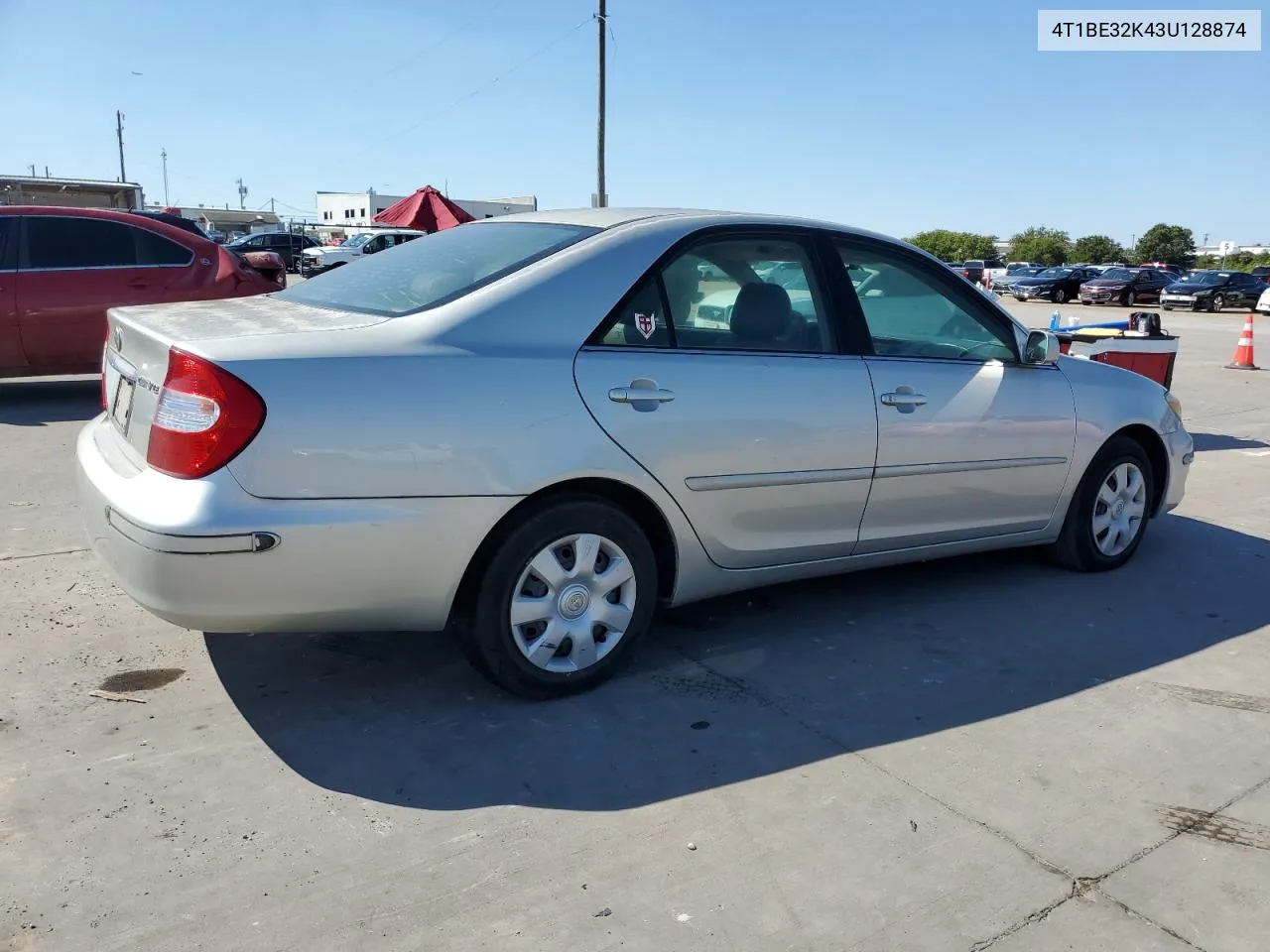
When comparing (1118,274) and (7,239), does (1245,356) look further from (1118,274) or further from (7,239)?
(1118,274)

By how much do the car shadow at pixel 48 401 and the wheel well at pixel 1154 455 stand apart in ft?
23.4

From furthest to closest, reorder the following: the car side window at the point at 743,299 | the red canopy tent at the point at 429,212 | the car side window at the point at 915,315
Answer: the red canopy tent at the point at 429,212, the car side window at the point at 915,315, the car side window at the point at 743,299

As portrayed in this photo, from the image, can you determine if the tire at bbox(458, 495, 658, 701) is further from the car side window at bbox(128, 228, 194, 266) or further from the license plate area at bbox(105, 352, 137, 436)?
the car side window at bbox(128, 228, 194, 266)

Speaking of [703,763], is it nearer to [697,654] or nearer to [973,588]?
[697,654]

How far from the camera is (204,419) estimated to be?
2.91 meters

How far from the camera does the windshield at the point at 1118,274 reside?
34500mm

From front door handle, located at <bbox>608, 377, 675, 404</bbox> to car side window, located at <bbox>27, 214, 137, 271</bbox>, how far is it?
6869 millimetres

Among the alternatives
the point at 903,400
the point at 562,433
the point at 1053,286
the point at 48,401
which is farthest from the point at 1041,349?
the point at 1053,286

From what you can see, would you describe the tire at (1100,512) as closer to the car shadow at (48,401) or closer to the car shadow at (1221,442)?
the car shadow at (1221,442)

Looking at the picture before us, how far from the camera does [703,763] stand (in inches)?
124

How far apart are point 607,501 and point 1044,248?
78.5 meters

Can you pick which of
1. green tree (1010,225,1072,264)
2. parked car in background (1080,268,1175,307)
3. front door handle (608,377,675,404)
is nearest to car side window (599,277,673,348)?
front door handle (608,377,675,404)

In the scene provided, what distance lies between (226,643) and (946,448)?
2.83 m

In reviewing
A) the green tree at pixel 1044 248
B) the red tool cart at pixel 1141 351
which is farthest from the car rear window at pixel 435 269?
the green tree at pixel 1044 248
